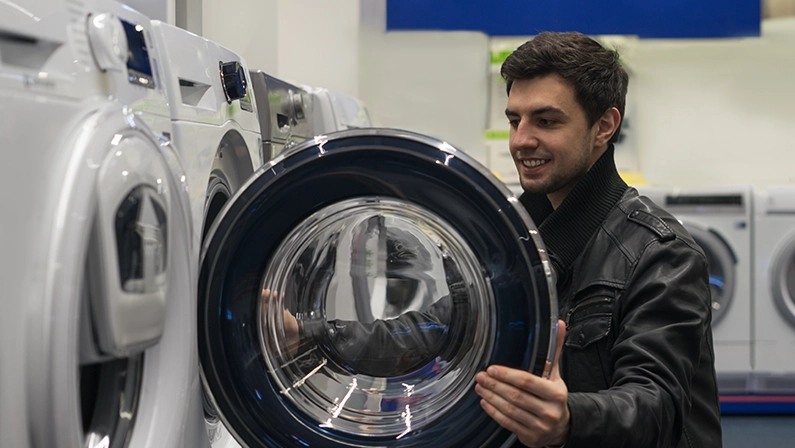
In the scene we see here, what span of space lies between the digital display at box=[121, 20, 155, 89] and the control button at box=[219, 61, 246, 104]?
0.38 meters

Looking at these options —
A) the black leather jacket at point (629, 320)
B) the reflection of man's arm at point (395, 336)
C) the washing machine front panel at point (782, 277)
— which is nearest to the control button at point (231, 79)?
the reflection of man's arm at point (395, 336)

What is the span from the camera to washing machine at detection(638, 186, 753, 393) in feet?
11.5

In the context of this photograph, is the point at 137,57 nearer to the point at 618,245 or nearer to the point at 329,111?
the point at 618,245

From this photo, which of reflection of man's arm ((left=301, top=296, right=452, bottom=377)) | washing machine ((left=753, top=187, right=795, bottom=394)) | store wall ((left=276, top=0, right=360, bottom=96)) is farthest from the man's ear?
washing machine ((left=753, top=187, right=795, bottom=394))

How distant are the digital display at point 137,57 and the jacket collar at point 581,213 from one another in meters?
0.69

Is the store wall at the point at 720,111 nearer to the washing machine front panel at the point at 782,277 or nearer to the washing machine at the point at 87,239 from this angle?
the washing machine front panel at the point at 782,277

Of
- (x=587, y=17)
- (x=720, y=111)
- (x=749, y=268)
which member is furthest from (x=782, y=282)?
(x=587, y=17)

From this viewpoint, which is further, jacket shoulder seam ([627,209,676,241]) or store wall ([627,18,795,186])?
store wall ([627,18,795,186])

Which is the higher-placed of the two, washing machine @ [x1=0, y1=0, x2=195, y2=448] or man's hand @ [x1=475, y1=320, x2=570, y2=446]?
washing machine @ [x1=0, y1=0, x2=195, y2=448]

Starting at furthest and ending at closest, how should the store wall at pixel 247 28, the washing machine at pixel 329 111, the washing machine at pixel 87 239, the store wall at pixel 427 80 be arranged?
the store wall at pixel 427 80, the store wall at pixel 247 28, the washing machine at pixel 329 111, the washing machine at pixel 87 239

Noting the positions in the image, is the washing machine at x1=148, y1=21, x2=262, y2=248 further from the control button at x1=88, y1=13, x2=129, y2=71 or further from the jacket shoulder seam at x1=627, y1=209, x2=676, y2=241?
the jacket shoulder seam at x1=627, y1=209, x2=676, y2=241

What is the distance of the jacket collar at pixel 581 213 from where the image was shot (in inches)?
51.6

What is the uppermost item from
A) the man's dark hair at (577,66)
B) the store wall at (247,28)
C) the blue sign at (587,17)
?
the blue sign at (587,17)

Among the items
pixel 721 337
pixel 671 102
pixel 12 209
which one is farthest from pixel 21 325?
pixel 671 102
